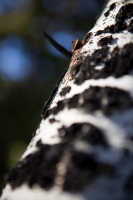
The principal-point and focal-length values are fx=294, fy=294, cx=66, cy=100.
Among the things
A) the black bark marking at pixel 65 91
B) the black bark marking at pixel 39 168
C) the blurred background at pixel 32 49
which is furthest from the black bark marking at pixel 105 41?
the blurred background at pixel 32 49

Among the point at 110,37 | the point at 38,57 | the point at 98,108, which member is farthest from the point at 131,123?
the point at 38,57

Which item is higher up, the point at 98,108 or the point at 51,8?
the point at 51,8

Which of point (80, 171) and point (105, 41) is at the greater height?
point (105, 41)

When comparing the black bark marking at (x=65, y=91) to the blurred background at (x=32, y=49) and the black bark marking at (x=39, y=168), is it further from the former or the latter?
the blurred background at (x=32, y=49)

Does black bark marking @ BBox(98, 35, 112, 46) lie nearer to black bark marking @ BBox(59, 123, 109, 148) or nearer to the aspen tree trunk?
the aspen tree trunk

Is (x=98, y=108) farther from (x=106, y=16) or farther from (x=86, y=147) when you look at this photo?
(x=106, y=16)

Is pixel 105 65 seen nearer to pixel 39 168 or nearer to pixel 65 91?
pixel 65 91

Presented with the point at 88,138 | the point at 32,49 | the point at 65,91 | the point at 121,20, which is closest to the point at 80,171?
the point at 88,138
